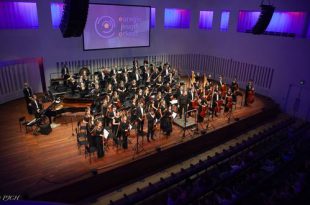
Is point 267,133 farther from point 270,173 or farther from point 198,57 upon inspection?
point 198,57

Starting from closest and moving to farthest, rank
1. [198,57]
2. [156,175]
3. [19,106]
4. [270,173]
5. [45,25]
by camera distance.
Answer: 1. [270,173]
2. [156,175]
3. [19,106]
4. [45,25]
5. [198,57]

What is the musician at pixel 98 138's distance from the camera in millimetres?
7859

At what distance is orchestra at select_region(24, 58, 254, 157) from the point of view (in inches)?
340

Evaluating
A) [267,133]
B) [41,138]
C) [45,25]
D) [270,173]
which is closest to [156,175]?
[270,173]

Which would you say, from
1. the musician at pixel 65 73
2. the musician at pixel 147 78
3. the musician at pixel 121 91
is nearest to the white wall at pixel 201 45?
the musician at pixel 65 73

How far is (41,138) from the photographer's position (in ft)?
31.0

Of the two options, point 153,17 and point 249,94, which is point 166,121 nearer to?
point 249,94

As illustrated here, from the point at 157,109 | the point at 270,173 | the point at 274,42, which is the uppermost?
the point at 274,42

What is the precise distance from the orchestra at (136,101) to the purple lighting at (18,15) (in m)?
2.78

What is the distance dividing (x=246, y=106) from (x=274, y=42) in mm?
3977

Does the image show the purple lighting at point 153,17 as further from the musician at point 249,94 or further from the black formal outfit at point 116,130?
the black formal outfit at point 116,130

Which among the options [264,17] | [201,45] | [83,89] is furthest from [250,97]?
[83,89]

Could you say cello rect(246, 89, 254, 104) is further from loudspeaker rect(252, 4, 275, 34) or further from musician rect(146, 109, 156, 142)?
musician rect(146, 109, 156, 142)

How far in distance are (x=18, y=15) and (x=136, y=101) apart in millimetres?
7486
